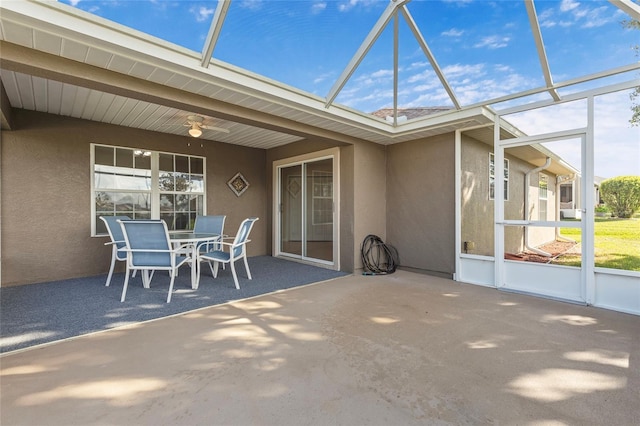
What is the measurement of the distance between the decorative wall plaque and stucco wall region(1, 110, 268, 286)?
1.64m

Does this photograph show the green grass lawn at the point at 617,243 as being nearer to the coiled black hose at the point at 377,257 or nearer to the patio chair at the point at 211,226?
the coiled black hose at the point at 377,257

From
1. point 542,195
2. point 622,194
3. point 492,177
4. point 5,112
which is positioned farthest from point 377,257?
point 5,112

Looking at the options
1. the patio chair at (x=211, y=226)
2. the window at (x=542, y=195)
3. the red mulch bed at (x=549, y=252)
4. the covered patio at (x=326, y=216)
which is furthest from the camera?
the window at (x=542, y=195)

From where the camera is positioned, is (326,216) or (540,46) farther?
(326,216)

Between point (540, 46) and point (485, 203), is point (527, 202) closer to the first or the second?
point (485, 203)

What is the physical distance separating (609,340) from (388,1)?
3643 mm

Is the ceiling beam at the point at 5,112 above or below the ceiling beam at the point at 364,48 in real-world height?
below

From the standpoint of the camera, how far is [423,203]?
5031mm

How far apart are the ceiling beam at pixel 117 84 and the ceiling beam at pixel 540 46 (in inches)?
111

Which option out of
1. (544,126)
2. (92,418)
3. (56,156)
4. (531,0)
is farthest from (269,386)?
(56,156)

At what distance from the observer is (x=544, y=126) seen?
3.82 meters

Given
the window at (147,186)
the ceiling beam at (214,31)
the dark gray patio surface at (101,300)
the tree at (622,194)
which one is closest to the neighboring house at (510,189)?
the tree at (622,194)

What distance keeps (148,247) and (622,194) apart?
5.83 metres

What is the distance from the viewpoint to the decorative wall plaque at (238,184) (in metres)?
6.38
